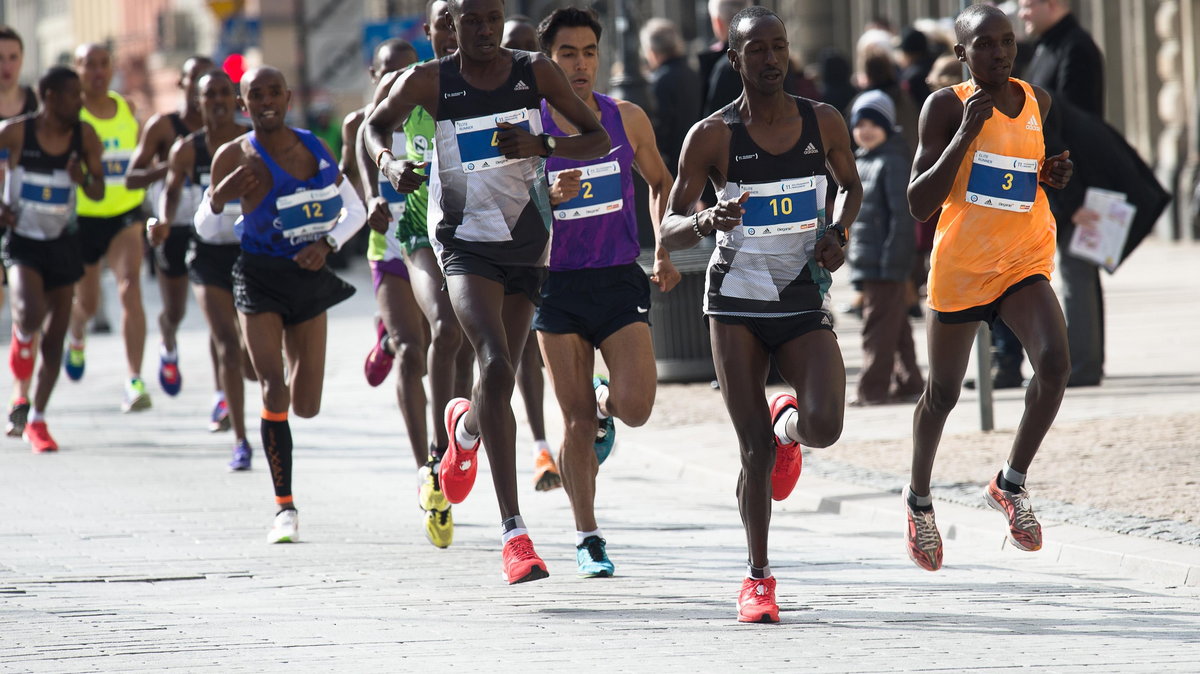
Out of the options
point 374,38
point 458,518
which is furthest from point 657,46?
point 374,38

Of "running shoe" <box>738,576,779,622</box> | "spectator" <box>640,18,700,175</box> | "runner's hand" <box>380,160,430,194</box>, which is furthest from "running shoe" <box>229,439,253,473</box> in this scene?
"running shoe" <box>738,576,779,622</box>

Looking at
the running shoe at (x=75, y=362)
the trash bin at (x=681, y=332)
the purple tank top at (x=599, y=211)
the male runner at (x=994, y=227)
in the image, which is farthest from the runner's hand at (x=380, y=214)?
the running shoe at (x=75, y=362)

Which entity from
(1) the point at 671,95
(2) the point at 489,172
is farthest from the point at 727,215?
(1) the point at 671,95

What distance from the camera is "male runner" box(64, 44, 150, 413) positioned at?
44.8 feet

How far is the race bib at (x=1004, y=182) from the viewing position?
6902 millimetres

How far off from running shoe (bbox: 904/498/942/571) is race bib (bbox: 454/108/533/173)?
1948 mm

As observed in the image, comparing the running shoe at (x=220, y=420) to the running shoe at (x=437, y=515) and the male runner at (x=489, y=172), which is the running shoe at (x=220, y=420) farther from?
the male runner at (x=489, y=172)

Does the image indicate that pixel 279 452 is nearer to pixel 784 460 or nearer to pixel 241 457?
pixel 241 457

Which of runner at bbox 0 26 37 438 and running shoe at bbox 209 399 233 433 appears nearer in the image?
running shoe at bbox 209 399 233 433

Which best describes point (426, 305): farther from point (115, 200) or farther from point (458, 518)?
point (115, 200)

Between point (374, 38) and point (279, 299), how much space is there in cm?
1588

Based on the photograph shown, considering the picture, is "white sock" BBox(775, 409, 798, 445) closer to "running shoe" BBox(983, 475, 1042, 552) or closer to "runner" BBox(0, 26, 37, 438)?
"running shoe" BBox(983, 475, 1042, 552)

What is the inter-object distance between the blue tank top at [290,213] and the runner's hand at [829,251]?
303 centimetres

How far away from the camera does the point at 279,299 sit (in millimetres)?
8844
